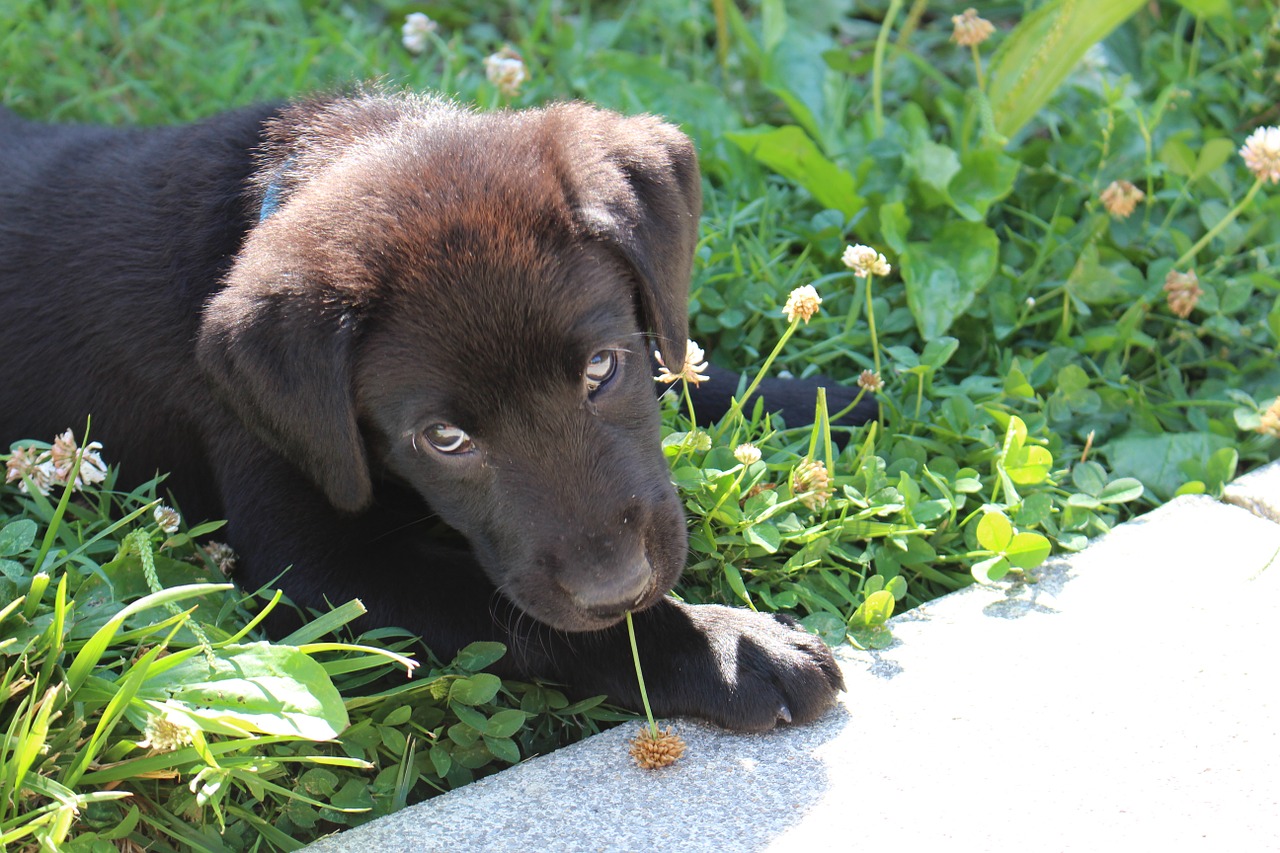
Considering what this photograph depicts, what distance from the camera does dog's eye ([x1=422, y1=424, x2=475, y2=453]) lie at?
7.73 ft

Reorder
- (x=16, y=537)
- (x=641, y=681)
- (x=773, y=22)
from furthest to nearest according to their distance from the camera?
(x=773, y=22)
(x=16, y=537)
(x=641, y=681)

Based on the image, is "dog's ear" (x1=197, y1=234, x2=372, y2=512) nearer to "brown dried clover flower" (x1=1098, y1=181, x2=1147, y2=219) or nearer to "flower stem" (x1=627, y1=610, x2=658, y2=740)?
"flower stem" (x1=627, y1=610, x2=658, y2=740)

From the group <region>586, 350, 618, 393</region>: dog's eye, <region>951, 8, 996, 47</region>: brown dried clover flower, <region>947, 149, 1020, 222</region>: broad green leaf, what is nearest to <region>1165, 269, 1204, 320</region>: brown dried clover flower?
<region>947, 149, 1020, 222</region>: broad green leaf

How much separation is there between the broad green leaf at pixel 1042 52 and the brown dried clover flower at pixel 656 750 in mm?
2328

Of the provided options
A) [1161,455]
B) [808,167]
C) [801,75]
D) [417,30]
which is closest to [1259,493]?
[1161,455]

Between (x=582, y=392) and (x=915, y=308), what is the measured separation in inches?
52.8

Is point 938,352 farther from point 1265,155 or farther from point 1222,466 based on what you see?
point 1265,155

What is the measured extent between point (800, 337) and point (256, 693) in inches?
76.6

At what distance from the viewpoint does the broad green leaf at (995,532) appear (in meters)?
2.67

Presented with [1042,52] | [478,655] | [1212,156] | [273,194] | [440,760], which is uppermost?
[1042,52]

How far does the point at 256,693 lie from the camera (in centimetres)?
210

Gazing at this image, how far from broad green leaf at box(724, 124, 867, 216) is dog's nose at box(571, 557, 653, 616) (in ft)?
5.84

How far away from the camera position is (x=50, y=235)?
9.67 feet

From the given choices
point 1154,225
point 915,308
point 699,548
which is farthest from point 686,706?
point 1154,225
